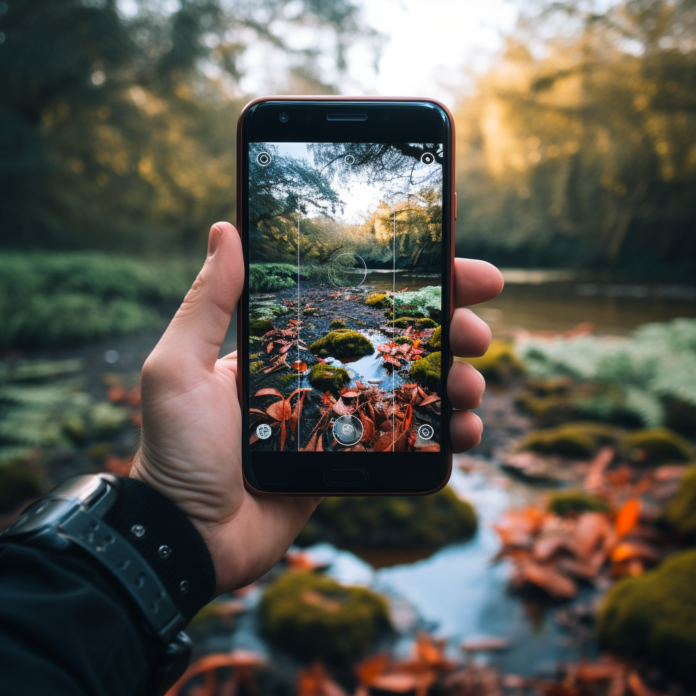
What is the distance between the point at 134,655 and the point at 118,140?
703 centimetres

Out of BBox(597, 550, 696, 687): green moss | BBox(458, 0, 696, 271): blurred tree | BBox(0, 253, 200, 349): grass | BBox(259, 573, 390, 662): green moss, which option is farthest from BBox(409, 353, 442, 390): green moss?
BBox(458, 0, 696, 271): blurred tree

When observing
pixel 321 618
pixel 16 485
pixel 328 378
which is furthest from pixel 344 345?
pixel 16 485

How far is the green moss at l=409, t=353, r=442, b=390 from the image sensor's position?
1104mm

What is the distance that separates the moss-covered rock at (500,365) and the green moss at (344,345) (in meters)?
3.32

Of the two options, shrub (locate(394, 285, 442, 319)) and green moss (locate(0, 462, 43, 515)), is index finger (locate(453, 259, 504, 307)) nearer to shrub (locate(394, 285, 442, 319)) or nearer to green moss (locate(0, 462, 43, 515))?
shrub (locate(394, 285, 442, 319))

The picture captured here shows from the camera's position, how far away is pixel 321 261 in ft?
3.51

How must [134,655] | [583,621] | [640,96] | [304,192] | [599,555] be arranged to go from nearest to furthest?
1. [134,655]
2. [304,192]
3. [583,621]
4. [599,555]
5. [640,96]

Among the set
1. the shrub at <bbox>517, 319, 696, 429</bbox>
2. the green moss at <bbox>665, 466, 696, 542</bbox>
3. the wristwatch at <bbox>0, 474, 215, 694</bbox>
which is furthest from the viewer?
the shrub at <bbox>517, 319, 696, 429</bbox>

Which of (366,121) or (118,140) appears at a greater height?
(118,140)

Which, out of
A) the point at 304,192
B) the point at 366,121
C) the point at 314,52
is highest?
the point at 314,52

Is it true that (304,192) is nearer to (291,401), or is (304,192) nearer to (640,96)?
(291,401)

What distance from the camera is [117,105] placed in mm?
6125

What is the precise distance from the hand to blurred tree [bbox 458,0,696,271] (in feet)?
17.1

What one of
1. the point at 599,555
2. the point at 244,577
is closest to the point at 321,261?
the point at 244,577
